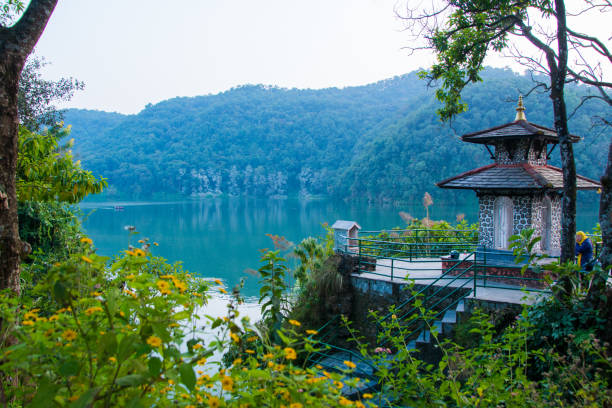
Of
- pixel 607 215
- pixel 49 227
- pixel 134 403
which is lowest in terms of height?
pixel 49 227

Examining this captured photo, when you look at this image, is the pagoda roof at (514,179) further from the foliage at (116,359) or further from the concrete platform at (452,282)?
the foliage at (116,359)

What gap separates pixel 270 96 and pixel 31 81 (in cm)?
12436

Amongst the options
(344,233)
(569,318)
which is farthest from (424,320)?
(344,233)

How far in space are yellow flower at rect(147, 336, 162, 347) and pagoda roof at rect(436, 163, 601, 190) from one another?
967cm

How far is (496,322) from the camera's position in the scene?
7.41 meters

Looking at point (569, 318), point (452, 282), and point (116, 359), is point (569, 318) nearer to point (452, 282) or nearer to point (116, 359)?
point (452, 282)

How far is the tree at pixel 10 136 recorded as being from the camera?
3.71m

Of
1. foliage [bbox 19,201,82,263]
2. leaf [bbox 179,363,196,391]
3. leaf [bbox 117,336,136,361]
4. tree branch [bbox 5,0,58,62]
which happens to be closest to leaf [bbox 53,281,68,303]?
leaf [bbox 117,336,136,361]

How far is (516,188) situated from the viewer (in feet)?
32.6

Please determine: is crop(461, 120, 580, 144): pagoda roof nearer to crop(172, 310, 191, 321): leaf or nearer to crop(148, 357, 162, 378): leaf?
crop(172, 310, 191, 321): leaf

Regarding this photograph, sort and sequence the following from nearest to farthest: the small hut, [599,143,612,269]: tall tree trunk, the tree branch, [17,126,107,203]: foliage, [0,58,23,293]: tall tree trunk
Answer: [0,58,23,293]: tall tree trunk < the tree branch < [17,126,107,203]: foliage < [599,143,612,269]: tall tree trunk < the small hut

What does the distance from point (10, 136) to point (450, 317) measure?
7.37m

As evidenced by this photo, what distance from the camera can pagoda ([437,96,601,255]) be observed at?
10.2 meters

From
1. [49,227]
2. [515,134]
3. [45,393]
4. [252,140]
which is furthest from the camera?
[252,140]
